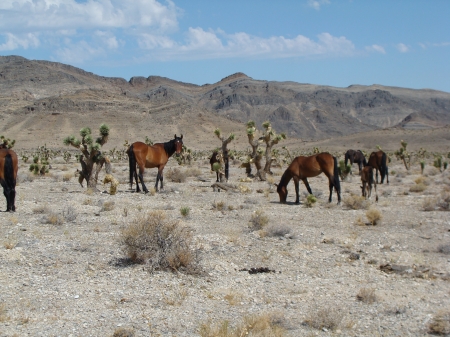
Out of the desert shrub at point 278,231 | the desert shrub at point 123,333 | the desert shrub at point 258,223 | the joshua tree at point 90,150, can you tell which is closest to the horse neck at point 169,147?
the joshua tree at point 90,150

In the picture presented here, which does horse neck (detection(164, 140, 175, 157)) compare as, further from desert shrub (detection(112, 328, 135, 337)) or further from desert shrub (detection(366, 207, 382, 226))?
desert shrub (detection(112, 328, 135, 337))

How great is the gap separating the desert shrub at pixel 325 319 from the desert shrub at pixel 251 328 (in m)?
0.44

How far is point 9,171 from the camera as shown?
48.6 ft

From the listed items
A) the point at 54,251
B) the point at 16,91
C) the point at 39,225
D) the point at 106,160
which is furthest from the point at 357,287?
the point at 16,91

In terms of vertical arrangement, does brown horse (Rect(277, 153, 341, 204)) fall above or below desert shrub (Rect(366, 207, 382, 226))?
above

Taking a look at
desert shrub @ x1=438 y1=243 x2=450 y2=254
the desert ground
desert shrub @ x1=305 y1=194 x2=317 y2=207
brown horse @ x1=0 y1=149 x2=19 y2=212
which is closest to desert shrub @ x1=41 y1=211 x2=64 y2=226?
the desert ground

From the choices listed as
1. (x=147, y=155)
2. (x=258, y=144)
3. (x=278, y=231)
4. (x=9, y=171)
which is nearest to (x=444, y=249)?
(x=278, y=231)

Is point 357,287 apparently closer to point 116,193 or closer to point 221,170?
point 116,193

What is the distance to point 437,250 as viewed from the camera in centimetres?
1166

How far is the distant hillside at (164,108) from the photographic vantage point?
99.4m

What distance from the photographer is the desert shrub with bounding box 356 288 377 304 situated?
8.38 metres

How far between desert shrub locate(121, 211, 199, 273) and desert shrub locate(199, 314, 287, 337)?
244 centimetres

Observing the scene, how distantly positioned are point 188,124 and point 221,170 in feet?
250

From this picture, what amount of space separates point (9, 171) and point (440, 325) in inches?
464
